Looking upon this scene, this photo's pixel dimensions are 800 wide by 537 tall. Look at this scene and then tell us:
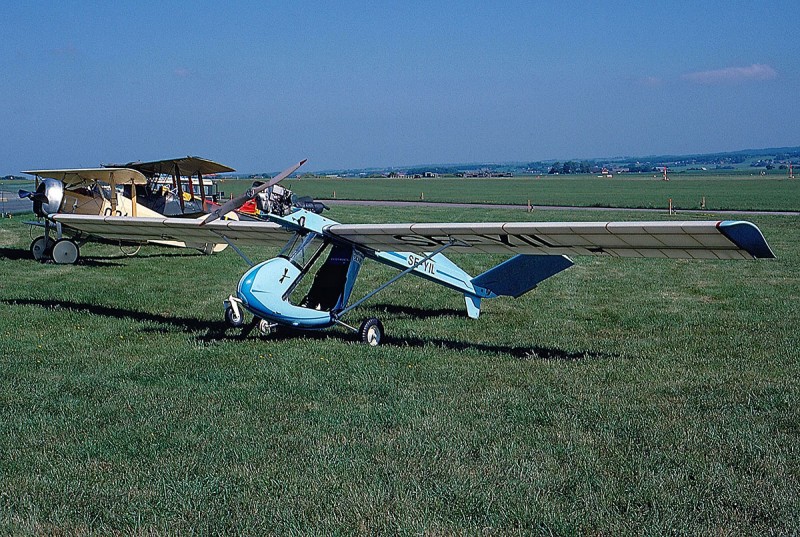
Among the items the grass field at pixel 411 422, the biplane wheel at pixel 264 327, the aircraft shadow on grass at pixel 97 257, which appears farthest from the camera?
the aircraft shadow on grass at pixel 97 257

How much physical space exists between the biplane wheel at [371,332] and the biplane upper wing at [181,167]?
12406 mm

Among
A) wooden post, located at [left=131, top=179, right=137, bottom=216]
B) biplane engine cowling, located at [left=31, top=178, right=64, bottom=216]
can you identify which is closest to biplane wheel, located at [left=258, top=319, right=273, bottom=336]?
wooden post, located at [left=131, top=179, right=137, bottom=216]

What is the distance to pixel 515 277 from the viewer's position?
14234 millimetres

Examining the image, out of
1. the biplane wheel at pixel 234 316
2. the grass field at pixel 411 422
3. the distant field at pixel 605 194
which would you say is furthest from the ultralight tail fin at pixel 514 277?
the distant field at pixel 605 194

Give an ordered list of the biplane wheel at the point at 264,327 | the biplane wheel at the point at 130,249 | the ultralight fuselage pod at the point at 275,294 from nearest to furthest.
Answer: the ultralight fuselage pod at the point at 275,294, the biplane wheel at the point at 264,327, the biplane wheel at the point at 130,249

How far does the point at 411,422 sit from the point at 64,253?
16509 mm

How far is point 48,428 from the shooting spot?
747 centimetres

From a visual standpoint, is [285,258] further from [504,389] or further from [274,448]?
[274,448]

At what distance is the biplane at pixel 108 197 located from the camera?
Answer: 21.9m

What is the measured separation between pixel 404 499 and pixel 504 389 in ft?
11.0

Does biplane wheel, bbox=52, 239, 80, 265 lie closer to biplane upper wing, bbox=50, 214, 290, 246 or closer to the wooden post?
the wooden post

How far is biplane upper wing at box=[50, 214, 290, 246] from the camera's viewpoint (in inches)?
531

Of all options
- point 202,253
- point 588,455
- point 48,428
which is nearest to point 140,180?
point 202,253

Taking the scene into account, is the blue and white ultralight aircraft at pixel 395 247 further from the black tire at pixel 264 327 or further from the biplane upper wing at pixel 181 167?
the biplane upper wing at pixel 181 167
